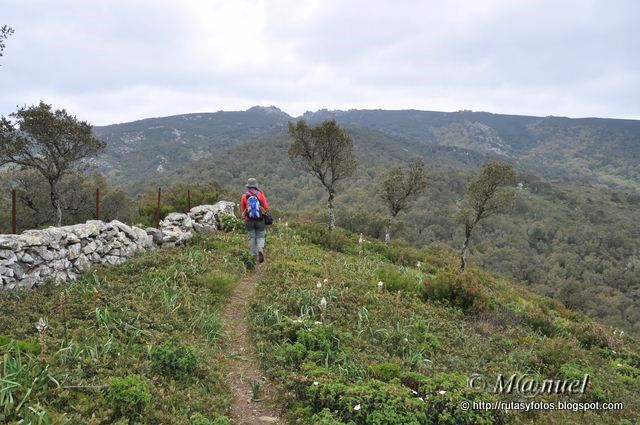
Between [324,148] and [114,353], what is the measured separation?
Result: 19414mm

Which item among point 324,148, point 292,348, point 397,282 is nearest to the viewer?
point 292,348

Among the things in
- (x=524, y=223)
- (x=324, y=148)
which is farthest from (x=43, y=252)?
(x=524, y=223)

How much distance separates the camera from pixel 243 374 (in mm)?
7098

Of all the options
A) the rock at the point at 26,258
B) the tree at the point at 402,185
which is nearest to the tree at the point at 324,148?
the tree at the point at 402,185

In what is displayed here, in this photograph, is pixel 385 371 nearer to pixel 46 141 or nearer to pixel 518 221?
pixel 46 141

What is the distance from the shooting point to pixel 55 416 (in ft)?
15.7

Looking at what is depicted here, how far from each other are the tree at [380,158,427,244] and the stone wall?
17.8m

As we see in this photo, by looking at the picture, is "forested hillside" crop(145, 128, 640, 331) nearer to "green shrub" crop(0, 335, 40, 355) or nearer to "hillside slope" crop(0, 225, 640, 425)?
"hillside slope" crop(0, 225, 640, 425)

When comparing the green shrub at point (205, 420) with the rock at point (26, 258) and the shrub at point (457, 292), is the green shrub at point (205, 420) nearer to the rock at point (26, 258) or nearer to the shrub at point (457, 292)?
the rock at point (26, 258)

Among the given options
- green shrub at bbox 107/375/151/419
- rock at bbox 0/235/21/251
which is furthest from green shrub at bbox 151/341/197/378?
rock at bbox 0/235/21/251

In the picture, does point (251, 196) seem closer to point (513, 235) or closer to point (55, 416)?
point (55, 416)

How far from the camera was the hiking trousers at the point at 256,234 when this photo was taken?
515 inches

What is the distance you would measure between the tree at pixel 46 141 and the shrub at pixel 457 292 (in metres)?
15.4

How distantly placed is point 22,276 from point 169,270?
3162 millimetres
